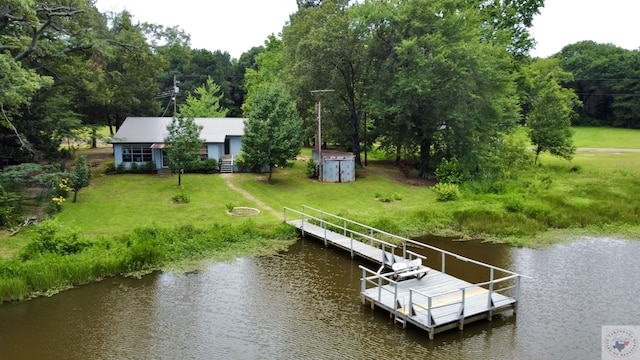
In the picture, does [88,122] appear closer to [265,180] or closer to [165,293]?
[265,180]

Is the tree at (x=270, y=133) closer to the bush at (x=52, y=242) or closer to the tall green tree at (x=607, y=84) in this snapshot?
the bush at (x=52, y=242)

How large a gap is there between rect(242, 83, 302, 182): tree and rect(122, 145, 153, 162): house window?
8856 mm

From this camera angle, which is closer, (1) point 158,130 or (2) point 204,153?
(2) point 204,153

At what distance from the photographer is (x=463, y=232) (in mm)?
23406

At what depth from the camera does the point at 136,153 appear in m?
36.3

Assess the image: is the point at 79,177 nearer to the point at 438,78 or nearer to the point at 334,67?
the point at 334,67

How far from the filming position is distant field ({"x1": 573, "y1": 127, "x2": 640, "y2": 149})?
61125 millimetres

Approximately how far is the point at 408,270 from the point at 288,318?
442cm

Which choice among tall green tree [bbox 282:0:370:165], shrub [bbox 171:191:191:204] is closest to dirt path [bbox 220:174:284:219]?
shrub [bbox 171:191:191:204]

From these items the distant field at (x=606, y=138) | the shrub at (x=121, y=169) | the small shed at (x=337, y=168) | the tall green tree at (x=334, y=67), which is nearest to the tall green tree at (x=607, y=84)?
the distant field at (x=606, y=138)

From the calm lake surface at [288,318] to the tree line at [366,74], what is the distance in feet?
42.4

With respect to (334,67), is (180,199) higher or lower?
lower

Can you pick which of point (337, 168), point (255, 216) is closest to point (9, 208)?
point (255, 216)

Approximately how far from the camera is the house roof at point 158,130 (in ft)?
118
